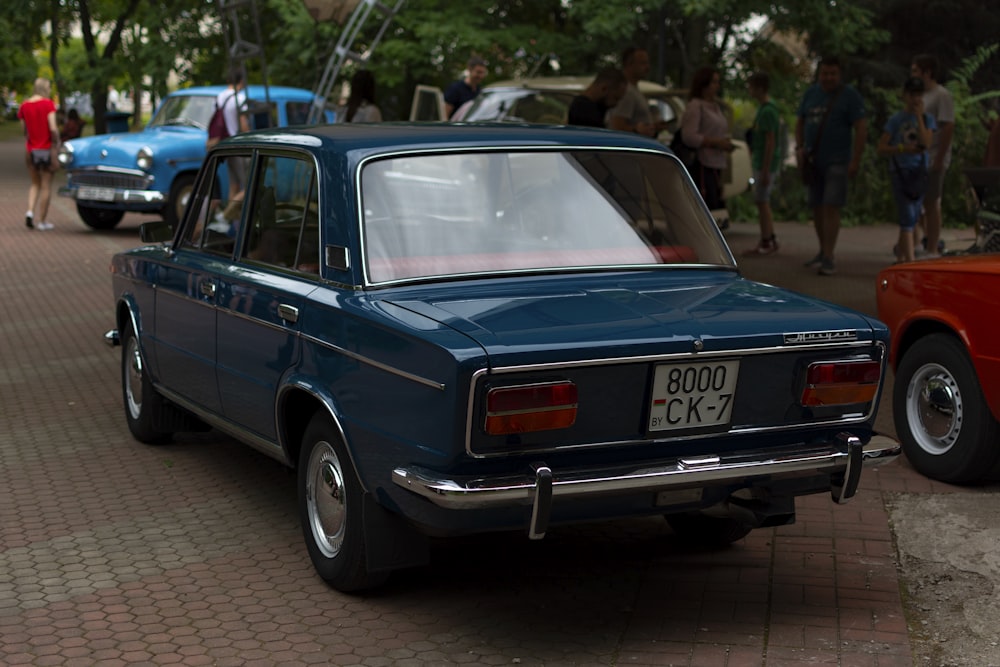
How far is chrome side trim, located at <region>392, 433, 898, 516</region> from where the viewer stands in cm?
411

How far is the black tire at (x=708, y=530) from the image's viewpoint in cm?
552

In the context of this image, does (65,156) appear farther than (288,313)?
Yes

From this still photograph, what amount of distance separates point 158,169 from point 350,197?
43.9 feet

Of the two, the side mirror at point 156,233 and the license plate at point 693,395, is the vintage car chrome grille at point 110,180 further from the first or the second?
the license plate at point 693,395

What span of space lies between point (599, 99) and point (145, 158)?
8.68 metres

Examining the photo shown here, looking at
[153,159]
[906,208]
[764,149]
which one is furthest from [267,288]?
[153,159]

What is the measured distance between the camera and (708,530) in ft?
18.4

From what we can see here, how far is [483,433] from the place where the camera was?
162 inches

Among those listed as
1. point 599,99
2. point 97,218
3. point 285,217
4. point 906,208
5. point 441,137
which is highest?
point 441,137

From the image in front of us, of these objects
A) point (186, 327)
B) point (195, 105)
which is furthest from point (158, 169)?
point (186, 327)

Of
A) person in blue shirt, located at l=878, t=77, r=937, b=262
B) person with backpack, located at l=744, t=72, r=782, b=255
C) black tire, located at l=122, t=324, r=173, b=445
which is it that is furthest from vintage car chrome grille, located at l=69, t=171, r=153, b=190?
black tire, located at l=122, t=324, r=173, b=445

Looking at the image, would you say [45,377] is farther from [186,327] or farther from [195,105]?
[195,105]

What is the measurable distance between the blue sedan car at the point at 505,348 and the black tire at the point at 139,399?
1.02 m

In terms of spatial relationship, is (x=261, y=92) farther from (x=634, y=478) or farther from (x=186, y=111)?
(x=634, y=478)
